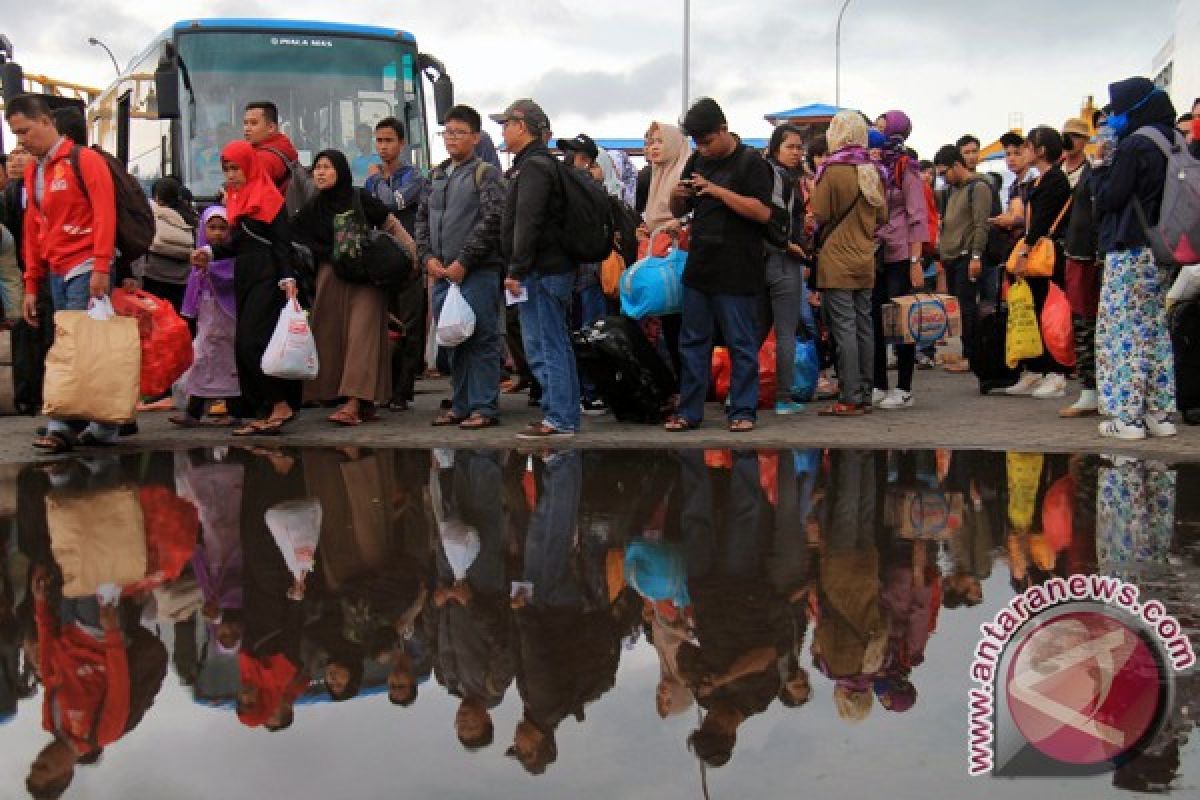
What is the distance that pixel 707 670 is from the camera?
4137 mm

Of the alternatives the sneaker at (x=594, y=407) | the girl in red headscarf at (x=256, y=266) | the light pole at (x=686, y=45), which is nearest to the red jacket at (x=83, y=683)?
the girl in red headscarf at (x=256, y=266)

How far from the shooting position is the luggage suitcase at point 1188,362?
352 inches

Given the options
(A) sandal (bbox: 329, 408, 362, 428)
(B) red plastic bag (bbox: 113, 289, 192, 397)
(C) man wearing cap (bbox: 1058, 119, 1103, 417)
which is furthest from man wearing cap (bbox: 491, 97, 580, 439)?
(C) man wearing cap (bbox: 1058, 119, 1103, 417)

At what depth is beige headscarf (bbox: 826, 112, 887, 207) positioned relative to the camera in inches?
375

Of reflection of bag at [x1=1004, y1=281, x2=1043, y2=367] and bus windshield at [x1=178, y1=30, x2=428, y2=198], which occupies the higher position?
bus windshield at [x1=178, y1=30, x2=428, y2=198]

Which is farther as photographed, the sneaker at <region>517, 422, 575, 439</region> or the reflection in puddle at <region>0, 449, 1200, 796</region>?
the sneaker at <region>517, 422, 575, 439</region>

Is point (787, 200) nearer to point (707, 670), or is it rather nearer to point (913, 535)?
point (913, 535)

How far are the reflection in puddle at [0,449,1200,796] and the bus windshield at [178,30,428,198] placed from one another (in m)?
7.44

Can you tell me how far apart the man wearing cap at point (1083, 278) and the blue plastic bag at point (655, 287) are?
2439mm

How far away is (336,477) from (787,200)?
3.58 meters

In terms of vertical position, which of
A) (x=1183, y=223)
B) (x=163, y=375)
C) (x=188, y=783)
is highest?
(x=1183, y=223)

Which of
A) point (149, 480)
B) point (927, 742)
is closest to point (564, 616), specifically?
point (927, 742)

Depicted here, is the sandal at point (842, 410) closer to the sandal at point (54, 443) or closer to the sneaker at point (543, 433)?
the sneaker at point (543, 433)

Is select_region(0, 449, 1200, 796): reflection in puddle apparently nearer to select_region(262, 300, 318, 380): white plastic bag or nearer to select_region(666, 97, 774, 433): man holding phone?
select_region(666, 97, 774, 433): man holding phone
